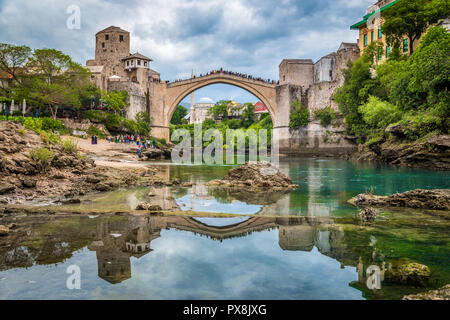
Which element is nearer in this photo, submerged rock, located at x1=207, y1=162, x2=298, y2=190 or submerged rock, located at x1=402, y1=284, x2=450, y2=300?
submerged rock, located at x1=402, y1=284, x2=450, y2=300

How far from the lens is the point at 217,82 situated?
41.7 metres

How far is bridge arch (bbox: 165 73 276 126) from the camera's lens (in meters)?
40.9

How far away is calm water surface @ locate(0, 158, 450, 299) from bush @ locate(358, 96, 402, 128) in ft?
56.2

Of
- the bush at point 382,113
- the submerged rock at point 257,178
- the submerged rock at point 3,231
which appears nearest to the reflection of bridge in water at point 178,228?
the submerged rock at point 3,231

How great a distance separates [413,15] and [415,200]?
1986cm

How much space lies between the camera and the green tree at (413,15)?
20938 millimetres

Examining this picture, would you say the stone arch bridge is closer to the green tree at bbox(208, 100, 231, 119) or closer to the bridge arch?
the bridge arch

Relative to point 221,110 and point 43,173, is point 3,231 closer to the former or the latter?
point 43,173

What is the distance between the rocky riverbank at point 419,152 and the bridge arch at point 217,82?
21162mm

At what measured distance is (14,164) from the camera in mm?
7738

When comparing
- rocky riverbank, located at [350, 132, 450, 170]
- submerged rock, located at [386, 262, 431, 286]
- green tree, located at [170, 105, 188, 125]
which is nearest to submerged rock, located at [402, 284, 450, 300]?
submerged rock, located at [386, 262, 431, 286]

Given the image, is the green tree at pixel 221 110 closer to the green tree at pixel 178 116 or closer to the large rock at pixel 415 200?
the green tree at pixel 178 116

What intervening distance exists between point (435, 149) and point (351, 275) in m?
16.1
